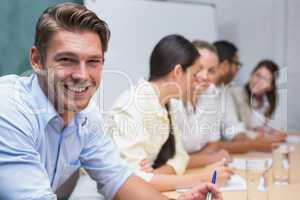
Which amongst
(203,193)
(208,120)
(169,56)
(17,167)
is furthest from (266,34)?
(17,167)

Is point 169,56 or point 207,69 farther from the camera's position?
point 207,69

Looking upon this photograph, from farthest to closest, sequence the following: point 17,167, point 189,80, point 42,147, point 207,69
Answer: point 207,69 < point 189,80 < point 42,147 < point 17,167

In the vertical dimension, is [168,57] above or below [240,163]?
above

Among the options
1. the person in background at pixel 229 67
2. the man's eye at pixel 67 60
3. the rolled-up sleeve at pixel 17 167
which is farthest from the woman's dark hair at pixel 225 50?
the rolled-up sleeve at pixel 17 167

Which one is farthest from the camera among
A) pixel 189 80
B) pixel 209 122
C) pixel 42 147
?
pixel 209 122

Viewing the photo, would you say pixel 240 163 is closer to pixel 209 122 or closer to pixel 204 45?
pixel 209 122

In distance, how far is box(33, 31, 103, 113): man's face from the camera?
0.79 metres

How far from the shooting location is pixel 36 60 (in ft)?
2.74

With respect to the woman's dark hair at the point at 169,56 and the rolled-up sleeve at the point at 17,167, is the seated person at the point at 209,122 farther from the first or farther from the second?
the rolled-up sleeve at the point at 17,167

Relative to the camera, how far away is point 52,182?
90cm

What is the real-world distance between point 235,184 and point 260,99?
0.49 m

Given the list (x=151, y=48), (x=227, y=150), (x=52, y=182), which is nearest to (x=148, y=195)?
(x=52, y=182)

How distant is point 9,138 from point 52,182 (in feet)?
0.65

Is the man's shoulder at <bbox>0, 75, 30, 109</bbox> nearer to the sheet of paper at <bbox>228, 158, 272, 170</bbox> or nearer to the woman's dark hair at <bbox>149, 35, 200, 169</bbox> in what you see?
the woman's dark hair at <bbox>149, 35, 200, 169</bbox>
